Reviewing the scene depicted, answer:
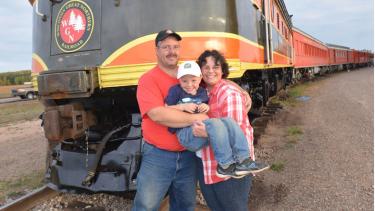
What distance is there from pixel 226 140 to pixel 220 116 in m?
0.20

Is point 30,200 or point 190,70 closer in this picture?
point 190,70

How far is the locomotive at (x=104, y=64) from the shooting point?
4051 millimetres

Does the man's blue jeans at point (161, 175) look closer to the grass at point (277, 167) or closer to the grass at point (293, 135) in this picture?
the grass at point (277, 167)

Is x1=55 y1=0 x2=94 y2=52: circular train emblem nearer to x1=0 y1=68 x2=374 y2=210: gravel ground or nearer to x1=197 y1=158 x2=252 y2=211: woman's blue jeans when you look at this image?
x1=0 y1=68 x2=374 y2=210: gravel ground

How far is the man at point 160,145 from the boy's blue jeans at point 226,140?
38 cm

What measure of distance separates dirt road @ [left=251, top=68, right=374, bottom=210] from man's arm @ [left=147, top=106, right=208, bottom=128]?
6.55ft

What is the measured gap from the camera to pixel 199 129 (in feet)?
8.08

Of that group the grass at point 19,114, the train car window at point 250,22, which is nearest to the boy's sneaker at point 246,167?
the train car window at point 250,22

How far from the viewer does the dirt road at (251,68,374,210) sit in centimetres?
426

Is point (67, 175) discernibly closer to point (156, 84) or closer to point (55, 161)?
point (55, 161)

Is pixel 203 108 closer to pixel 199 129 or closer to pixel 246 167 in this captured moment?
pixel 199 129

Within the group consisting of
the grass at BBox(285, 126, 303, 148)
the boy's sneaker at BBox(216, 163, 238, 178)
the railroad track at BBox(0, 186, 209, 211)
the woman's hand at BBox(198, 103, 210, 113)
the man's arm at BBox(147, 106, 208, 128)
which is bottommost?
the railroad track at BBox(0, 186, 209, 211)

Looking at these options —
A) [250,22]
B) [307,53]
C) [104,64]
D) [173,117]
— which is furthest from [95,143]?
[307,53]

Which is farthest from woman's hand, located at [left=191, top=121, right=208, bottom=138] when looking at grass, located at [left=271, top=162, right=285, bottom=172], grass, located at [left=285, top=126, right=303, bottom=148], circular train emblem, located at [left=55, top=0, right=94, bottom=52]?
grass, located at [left=285, top=126, right=303, bottom=148]
